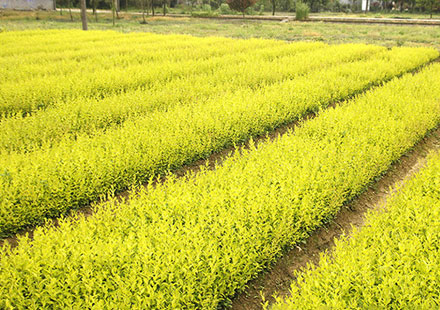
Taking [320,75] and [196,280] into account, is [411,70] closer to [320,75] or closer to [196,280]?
[320,75]

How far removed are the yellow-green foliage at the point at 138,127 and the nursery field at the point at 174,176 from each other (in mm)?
37

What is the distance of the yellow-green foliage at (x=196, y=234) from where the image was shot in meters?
3.02

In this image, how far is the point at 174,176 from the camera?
509 cm

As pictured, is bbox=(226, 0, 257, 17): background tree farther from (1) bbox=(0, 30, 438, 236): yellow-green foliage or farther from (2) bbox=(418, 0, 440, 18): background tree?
(1) bbox=(0, 30, 438, 236): yellow-green foliage

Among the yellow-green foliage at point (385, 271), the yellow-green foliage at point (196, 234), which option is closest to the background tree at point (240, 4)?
the yellow-green foliage at point (196, 234)

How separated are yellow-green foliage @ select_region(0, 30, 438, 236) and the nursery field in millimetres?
37

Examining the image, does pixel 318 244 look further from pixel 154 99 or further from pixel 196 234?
pixel 154 99

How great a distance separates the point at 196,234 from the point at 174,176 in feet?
5.23

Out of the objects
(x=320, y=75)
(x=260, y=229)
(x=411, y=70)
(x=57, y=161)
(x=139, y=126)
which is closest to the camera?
(x=260, y=229)

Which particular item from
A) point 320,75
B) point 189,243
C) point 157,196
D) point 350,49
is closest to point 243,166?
point 157,196

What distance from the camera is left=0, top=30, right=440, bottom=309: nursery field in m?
3.19

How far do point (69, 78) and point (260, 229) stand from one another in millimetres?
9537

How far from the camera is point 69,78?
11.1 meters

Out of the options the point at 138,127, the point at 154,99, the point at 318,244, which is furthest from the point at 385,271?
the point at 154,99
